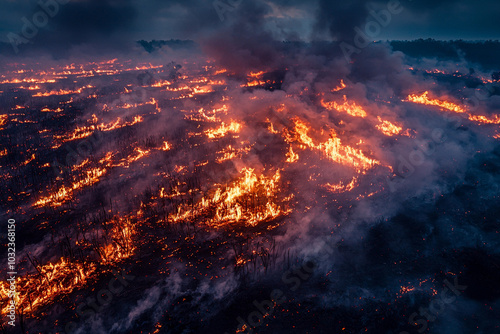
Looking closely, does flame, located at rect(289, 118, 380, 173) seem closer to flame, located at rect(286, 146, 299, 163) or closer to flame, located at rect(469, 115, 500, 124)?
flame, located at rect(286, 146, 299, 163)

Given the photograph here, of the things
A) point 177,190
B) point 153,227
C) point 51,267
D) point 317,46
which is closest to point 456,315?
point 153,227

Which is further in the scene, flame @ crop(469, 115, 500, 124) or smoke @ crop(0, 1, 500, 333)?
flame @ crop(469, 115, 500, 124)

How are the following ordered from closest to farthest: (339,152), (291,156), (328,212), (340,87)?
(328,212)
(291,156)
(339,152)
(340,87)

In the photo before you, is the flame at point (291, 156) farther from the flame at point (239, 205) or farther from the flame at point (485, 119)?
the flame at point (485, 119)

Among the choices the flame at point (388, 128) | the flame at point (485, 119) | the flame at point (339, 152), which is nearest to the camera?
the flame at point (339, 152)

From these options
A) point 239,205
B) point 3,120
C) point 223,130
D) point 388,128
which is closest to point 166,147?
point 223,130

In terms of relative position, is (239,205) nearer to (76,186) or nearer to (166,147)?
(76,186)

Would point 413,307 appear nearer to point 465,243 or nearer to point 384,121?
point 465,243

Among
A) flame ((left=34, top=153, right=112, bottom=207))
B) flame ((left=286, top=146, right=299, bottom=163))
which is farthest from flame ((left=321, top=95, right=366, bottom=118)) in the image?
flame ((left=34, top=153, right=112, bottom=207))

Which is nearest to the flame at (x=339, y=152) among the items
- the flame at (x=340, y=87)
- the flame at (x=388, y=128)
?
the flame at (x=388, y=128)

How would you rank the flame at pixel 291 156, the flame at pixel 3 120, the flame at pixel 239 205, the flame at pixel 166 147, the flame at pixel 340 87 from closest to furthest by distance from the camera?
the flame at pixel 239 205, the flame at pixel 291 156, the flame at pixel 166 147, the flame at pixel 3 120, the flame at pixel 340 87

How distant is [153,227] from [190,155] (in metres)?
13.5

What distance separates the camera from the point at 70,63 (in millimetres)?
136125

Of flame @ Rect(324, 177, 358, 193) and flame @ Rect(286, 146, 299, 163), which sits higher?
flame @ Rect(286, 146, 299, 163)
